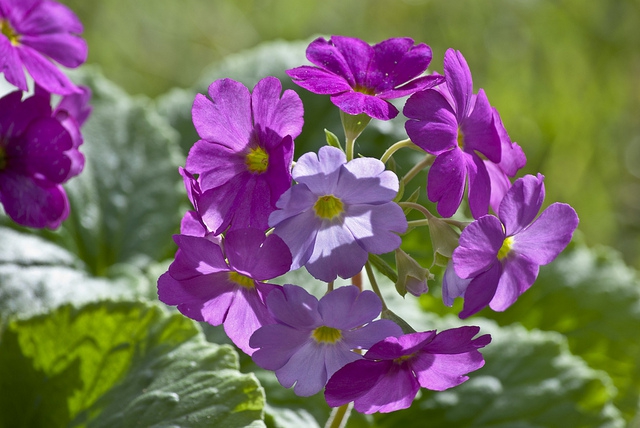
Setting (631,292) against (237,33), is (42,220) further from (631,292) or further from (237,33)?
(237,33)

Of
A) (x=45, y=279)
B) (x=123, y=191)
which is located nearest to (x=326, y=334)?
(x=45, y=279)

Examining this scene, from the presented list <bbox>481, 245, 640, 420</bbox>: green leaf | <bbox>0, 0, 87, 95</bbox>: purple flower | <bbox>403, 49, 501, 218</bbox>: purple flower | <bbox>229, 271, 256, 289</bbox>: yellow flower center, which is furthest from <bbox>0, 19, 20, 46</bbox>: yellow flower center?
<bbox>481, 245, 640, 420</bbox>: green leaf

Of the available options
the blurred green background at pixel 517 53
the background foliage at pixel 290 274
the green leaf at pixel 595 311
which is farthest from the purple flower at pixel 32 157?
the blurred green background at pixel 517 53

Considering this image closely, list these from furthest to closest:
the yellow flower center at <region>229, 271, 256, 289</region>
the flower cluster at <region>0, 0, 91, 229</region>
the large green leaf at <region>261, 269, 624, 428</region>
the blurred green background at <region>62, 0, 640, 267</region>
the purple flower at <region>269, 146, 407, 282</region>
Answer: the blurred green background at <region>62, 0, 640, 267</region> → the large green leaf at <region>261, 269, 624, 428</region> → the flower cluster at <region>0, 0, 91, 229</region> → the yellow flower center at <region>229, 271, 256, 289</region> → the purple flower at <region>269, 146, 407, 282</region>

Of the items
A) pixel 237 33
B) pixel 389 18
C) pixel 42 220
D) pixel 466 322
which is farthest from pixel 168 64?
pixel 42 220

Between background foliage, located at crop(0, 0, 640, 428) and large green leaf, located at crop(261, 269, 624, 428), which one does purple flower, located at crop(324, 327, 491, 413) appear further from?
large green leaf, located at crop(261, 269, 624, 428)

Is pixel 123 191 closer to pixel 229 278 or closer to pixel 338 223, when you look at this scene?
pixel 229 278
